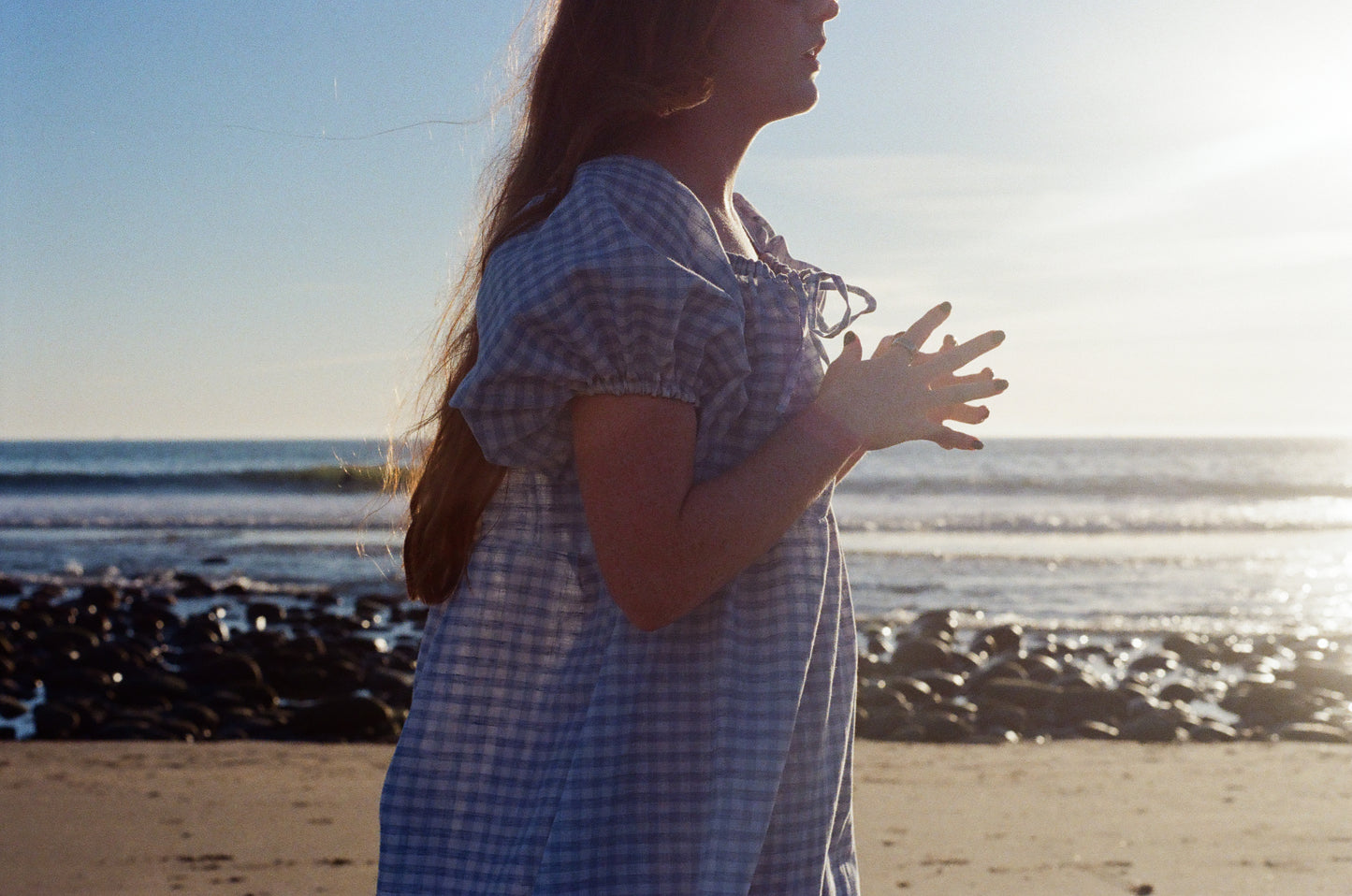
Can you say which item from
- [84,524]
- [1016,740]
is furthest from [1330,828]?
[84,524]

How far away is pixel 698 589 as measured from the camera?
1293mm

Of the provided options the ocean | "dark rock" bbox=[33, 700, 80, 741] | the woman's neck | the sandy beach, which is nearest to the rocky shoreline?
"dark rock" bbox=[33, 700, 80, 741]

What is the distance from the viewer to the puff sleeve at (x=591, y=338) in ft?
4.24

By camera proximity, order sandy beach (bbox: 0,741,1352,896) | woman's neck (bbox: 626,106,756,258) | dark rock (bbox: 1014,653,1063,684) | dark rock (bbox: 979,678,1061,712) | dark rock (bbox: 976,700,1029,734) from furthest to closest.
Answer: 1. dark rock (bbox: 1014,653,1063,684)
2. dark rock (bbox: 979,678,1061,712)
3. dark rock (bbox: 976,700,1029,734)
4. sandy beach (bbox: 0,741,1352,896)
5. woman's neck (bbox: 626,106,756,258)

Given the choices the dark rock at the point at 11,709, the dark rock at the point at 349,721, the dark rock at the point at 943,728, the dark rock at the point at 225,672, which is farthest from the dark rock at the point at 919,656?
the dark rock at the point at 11,709

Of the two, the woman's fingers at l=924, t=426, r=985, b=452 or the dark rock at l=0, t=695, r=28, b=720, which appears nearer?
the woman's fingers at l=924, t=426, r=985, b=452

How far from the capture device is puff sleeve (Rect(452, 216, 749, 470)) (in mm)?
1291

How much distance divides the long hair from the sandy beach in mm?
3288

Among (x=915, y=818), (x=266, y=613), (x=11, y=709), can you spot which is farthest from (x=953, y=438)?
(x=266, y=613)

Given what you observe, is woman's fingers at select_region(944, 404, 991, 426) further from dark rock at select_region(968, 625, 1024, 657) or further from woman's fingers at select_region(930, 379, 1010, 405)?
dark rock at select_region(968, 625, 1024, 657)

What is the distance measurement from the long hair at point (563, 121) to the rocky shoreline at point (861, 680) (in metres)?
5.77

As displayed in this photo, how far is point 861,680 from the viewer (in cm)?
881

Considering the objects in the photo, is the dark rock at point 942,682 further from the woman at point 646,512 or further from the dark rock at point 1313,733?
the woman at point 646,512

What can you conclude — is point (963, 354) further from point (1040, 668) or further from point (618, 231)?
point (1040, 668)
